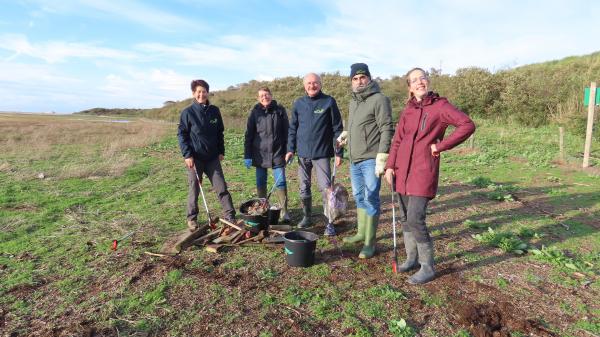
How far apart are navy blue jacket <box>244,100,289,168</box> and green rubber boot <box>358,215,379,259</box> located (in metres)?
1.87

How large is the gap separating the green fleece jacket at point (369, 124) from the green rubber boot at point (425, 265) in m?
1.10

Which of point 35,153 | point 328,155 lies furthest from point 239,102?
point 328,155

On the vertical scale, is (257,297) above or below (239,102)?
below

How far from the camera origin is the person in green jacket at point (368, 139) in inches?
172

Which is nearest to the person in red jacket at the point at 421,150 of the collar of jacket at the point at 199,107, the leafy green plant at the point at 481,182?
the collar of jacket at the point at 199,107

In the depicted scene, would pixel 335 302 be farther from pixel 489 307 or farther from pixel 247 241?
pixel 247 241

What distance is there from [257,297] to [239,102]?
40070 mm

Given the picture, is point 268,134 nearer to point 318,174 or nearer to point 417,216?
point 318,174

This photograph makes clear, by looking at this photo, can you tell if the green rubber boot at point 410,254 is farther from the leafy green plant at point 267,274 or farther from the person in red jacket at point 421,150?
the leafy green plant at point 267,274

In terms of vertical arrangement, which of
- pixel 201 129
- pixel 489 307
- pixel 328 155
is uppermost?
pixel 201 129

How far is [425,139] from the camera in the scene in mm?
3697

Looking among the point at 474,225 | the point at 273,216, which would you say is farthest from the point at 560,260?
the point at 273,216

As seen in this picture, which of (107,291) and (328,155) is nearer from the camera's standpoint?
(107,291)

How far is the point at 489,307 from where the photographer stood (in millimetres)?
3504
